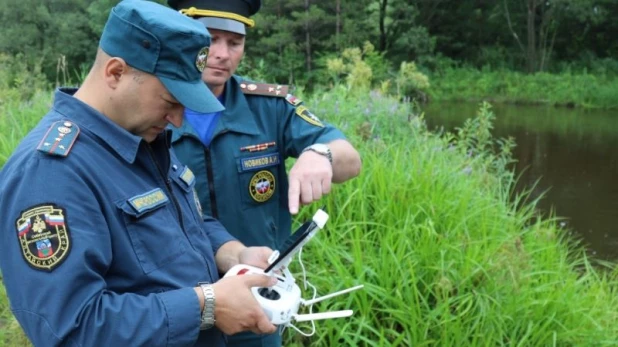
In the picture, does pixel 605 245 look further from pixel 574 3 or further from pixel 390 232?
pixel 574 3

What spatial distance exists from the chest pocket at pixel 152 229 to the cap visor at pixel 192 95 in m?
0.22

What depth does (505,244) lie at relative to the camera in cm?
345

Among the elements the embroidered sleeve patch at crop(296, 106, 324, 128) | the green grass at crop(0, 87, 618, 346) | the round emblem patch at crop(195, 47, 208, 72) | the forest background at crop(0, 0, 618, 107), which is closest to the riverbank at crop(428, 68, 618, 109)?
the forest background at crop(0, 0, 618, 107)

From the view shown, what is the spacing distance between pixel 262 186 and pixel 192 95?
819mm

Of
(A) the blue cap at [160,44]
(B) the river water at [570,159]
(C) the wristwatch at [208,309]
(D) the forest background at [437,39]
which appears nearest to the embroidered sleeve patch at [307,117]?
(A) the blue cap at [160,44]

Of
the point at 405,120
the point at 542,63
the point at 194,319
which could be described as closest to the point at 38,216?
the point at 194,319

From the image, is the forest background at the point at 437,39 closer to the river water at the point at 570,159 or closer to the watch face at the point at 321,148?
the river water at the point at 570,159

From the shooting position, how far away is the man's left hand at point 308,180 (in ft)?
5.75

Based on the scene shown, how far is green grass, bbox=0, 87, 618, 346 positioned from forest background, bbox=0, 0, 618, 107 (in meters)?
13.3

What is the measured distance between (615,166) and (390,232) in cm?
991

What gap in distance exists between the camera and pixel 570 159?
12.2 meters

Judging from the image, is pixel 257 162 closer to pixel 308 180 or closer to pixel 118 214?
pixel 308 180

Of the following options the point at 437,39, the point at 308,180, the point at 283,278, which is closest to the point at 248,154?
the point at 308,180

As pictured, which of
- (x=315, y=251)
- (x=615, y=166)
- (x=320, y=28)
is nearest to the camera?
(x=315, y=251)
